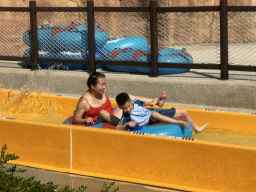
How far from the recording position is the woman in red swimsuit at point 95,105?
5.92 m

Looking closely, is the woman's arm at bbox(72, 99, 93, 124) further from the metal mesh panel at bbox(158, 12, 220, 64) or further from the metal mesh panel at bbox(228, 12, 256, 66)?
the metal mesh panel at bbox(158, 12, 220, 64)

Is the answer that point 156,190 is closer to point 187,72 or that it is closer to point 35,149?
point 35,149

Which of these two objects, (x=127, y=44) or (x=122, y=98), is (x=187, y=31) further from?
(x=122, y=98)

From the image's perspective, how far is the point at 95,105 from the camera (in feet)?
20.1

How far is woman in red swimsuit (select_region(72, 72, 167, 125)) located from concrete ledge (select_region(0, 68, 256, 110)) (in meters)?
1.81

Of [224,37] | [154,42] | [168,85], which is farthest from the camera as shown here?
[154,42]

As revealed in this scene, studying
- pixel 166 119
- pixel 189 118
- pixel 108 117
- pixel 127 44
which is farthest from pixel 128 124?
pixel 127 44

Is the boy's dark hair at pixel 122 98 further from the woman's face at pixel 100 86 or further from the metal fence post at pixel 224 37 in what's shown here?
the metal fence post at pixel 224 37

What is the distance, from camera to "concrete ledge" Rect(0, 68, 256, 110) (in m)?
7.54

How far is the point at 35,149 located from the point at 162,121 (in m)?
1.64

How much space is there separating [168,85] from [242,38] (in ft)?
22.5

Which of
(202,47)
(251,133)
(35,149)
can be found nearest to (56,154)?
(35,149)

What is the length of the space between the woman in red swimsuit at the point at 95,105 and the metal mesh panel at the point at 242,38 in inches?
187

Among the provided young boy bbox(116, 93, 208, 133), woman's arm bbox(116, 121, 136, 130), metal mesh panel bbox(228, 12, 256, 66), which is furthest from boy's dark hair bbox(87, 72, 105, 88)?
metal mesh panel bbox(228, 12, 256, 66)
